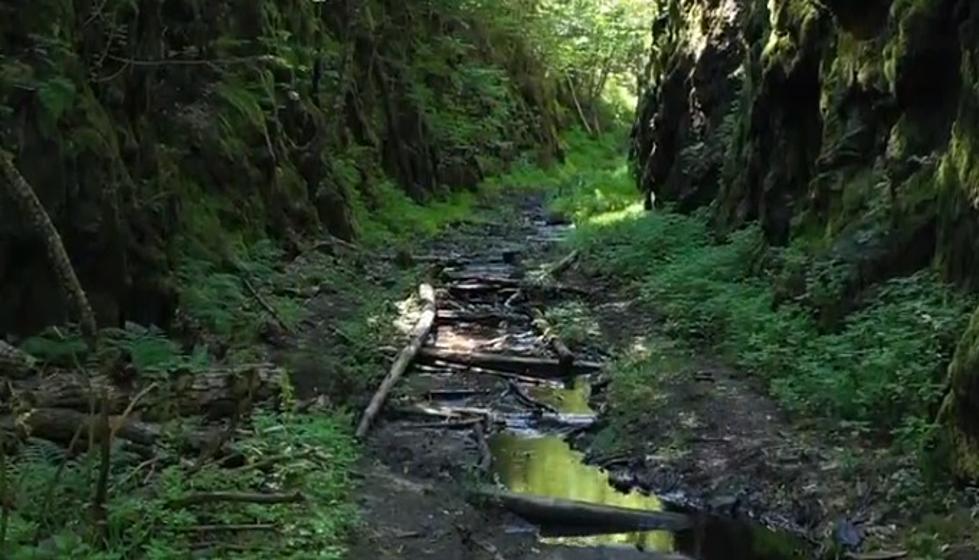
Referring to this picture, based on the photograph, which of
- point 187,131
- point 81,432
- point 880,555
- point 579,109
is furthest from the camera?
point 579,109

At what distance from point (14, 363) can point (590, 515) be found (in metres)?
4.31

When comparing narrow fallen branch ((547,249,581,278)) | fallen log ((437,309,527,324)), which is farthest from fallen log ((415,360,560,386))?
narrow fallen branch ((547,249,581,278))

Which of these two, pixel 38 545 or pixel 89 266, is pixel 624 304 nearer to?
pixel 89 266

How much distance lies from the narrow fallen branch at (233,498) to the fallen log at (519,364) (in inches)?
242

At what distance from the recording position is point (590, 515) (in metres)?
8.65

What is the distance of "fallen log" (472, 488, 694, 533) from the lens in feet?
28.3

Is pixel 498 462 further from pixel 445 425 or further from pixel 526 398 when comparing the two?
pixel 526 398

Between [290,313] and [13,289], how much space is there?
15.2 ft

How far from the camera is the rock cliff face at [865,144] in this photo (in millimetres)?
10305

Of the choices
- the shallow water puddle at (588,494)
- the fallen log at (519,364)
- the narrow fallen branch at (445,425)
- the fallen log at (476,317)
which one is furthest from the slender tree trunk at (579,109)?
the narrow fallen branch at (445,425)

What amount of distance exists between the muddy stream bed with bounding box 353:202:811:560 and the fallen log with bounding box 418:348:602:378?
0.02 meters

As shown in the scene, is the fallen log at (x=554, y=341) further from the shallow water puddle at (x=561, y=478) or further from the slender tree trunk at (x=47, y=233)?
the slender tree trunk at (x=47, y=233)

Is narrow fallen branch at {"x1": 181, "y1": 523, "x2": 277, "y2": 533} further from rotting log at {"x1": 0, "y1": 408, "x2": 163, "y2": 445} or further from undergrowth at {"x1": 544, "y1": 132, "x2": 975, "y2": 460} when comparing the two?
undergrowth at {"x1": 544, "y1": 132, "x2": 975, "y2": 460}

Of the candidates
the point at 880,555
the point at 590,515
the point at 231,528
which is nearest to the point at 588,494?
the point at 590,515
